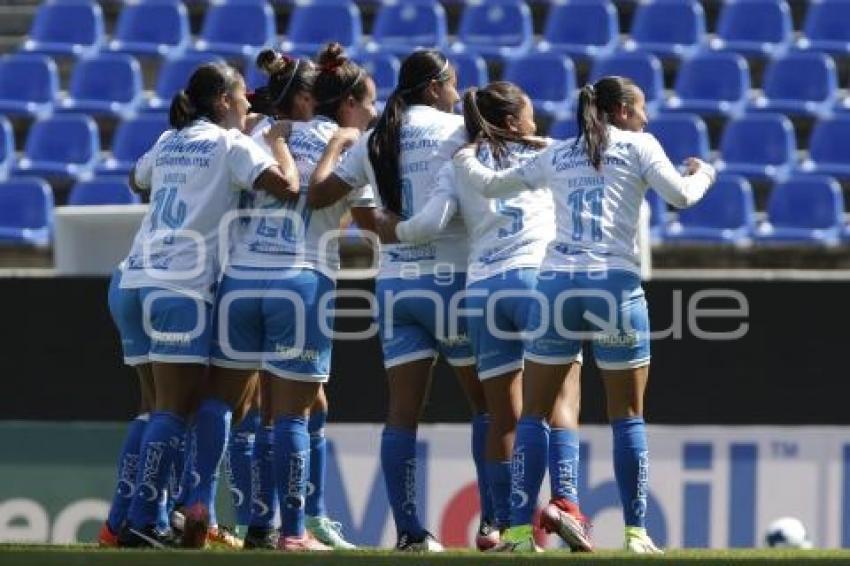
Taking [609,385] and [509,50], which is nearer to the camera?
[609,385]

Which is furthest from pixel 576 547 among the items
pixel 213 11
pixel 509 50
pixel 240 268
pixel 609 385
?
pixel 213 11

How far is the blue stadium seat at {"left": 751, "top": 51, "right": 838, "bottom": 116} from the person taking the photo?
13.5 metres

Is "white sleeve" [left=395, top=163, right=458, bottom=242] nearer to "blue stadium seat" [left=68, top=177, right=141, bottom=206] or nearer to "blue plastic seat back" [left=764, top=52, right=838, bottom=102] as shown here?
"blue stadium seat" [left=68, top=177, right=141, bottom=206]

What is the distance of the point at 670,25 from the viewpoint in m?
14.2

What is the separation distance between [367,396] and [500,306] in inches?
97.9

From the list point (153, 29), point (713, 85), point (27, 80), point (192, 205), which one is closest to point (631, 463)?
point (192, 205)

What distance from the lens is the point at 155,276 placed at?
7164 millimetres

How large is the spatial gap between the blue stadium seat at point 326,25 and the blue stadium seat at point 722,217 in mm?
3063

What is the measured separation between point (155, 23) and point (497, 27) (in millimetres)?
2581

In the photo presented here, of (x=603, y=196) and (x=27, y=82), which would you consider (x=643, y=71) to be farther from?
(x=603, y=196)

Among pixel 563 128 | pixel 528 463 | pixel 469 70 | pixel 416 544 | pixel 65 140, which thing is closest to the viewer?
pixel 528 463

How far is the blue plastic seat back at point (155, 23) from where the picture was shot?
14.8 m

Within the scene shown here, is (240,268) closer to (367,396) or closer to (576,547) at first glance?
(576,547)

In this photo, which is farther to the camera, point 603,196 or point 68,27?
point 68,27
